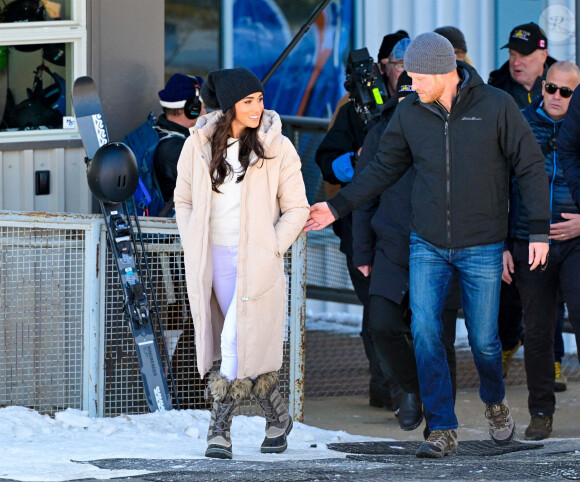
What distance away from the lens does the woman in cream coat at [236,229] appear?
20.1 ft

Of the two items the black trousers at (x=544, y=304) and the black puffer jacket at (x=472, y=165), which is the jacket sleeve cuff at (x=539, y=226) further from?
the black trousers at (x=544, y=304)

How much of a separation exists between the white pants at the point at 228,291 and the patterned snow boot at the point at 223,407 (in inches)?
1.6

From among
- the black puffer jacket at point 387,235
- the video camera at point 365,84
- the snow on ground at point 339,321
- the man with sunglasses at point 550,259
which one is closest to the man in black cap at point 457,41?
the video camera at point 365,84

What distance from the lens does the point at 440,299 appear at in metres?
6.28

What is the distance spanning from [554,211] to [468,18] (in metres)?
4.61

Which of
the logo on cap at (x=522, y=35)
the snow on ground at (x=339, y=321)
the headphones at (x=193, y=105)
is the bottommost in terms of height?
the snow on ground at (x=339, y=321)

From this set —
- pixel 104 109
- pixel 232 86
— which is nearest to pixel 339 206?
pixel 232 86

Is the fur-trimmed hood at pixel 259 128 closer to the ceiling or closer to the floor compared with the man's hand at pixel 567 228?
closer to the ceiling

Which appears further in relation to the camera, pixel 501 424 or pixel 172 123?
pixel 172 123

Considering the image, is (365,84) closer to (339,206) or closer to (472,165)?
(339,206)

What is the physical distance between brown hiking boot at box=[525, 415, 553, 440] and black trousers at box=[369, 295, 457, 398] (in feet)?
1.69

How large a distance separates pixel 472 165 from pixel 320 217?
0.81 meters

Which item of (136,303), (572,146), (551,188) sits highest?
(572,146)

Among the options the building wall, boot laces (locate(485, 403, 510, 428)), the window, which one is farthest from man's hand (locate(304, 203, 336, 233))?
the window
